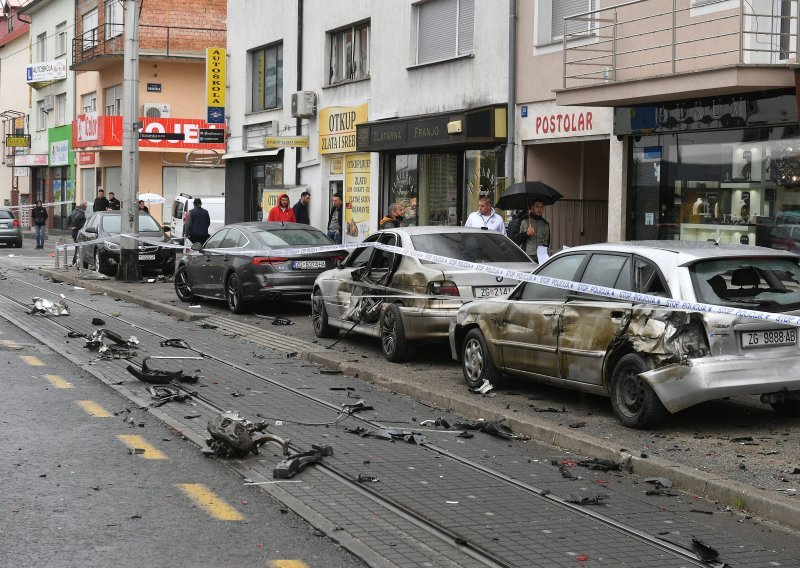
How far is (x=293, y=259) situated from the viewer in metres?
18.1

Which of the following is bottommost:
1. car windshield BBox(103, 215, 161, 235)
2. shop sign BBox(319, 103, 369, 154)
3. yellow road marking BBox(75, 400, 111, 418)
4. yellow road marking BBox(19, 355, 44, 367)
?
yellow road marking BBox(75, 400, 111, 418)

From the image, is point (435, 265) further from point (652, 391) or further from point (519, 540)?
point (519, 540)

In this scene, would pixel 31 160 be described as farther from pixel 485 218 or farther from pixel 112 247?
pixel 485 218

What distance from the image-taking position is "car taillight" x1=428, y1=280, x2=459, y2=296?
12.4 metres

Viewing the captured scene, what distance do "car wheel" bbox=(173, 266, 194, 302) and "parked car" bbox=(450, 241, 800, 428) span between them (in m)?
11.4

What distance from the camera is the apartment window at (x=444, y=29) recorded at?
876 inches

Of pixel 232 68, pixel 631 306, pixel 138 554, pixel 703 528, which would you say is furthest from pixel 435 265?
pixel 232 68

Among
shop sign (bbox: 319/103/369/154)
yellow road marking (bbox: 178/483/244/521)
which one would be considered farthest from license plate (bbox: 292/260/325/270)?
yellow road marking (bbox: 178/483/244/521)

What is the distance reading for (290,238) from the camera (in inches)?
741

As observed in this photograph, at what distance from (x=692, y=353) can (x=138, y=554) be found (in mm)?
4578

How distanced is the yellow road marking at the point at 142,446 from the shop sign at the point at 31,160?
52894 mm

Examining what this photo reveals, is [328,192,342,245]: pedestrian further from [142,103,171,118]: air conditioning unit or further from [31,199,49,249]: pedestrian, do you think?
[142,103,171,118]: air conditioning unit

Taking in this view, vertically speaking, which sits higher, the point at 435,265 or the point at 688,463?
the point at 435,265

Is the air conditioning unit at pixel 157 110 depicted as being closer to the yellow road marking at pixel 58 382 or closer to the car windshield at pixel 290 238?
the car windshield at pixel 290 238
